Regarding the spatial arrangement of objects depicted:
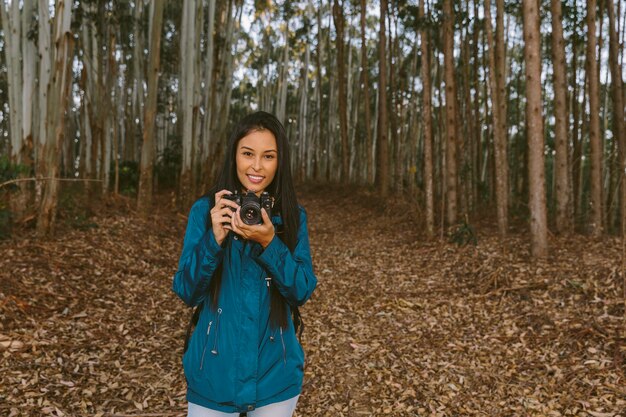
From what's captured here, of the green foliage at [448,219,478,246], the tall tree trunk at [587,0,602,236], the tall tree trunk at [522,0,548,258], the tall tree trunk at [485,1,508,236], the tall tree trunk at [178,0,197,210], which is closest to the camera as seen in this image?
the tall tree trunk at [522,0,548,258]

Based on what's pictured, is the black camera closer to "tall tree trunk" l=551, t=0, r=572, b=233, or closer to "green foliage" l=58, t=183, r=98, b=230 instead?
"green foliage" l=58, t=183, r=98, b=230

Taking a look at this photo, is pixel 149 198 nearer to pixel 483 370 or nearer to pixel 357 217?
pixel 357 217

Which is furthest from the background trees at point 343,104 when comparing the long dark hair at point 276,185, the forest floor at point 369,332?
the long dark hair at point 276,185

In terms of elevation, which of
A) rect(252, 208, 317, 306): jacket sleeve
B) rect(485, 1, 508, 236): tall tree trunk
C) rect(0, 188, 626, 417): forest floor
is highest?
rect(485, 1, 508, 236): tall tree trunk

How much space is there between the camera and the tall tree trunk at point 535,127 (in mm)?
6594

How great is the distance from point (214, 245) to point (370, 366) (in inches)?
124

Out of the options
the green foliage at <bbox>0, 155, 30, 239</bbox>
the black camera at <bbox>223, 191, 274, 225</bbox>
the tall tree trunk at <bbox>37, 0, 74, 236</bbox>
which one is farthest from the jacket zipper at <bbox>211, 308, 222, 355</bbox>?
the green foliage at <bbox>0, 155, 30, 239</bbox>

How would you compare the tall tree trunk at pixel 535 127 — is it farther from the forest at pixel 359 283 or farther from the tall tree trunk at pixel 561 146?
the tall tree trunk at pixel 561 146

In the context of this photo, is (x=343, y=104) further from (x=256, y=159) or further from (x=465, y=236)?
(x=256, y=159)

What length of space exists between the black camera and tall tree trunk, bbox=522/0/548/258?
6.06 meters

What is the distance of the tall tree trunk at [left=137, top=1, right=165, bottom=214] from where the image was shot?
8.45 metres

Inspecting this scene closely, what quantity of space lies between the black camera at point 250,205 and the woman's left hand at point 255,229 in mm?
13

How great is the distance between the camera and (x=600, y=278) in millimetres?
5625

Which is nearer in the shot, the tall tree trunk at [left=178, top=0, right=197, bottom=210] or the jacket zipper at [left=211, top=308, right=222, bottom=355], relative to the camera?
the jacket zipper at [left=211, top=308, right=222, bottom=355]
